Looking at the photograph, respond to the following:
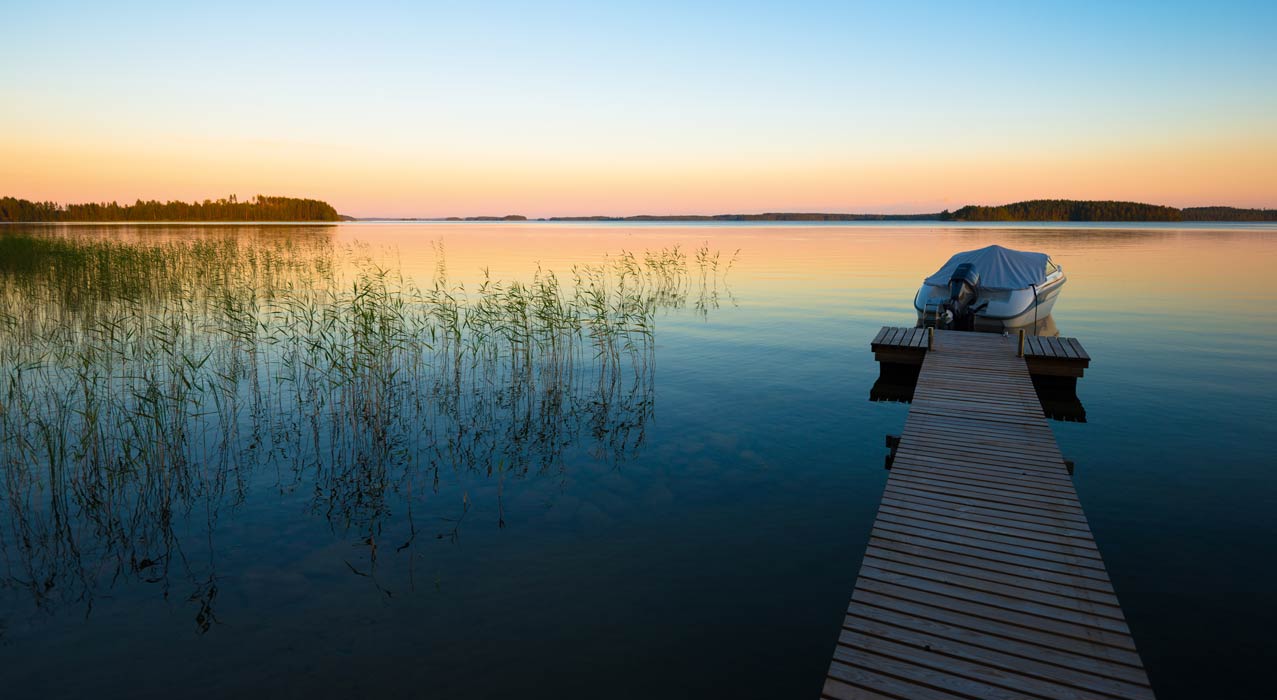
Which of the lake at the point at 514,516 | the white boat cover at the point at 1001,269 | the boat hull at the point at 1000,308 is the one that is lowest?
the lake at the point at 514,516

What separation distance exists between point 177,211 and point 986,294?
133m

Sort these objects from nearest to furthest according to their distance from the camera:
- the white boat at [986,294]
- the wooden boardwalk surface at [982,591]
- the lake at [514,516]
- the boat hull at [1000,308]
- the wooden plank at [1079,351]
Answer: the wooden boardwalk surface at [982,591]
the lake at [514,516]
the wooden plank at [1079,351]
the white boat at [986,294]
the boat hull at [1000,308]

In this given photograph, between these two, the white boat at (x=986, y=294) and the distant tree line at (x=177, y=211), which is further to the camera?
the distant tree line at (x=177, y=211)

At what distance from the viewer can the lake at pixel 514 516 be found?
16.0 feet

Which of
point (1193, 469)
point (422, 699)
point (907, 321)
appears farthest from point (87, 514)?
point (907, 321)

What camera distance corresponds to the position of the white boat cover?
17.2 metres

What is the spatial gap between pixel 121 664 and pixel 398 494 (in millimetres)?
3036

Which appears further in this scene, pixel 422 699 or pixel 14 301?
pixel 14 301

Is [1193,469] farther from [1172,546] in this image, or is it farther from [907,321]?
[907,321]

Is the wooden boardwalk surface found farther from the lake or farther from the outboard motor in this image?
the outboard motor

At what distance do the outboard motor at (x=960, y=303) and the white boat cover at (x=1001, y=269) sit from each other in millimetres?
459

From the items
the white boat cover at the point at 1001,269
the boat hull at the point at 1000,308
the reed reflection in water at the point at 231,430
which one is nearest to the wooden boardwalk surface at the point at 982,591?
the reed reflection in water at the point at 231,430

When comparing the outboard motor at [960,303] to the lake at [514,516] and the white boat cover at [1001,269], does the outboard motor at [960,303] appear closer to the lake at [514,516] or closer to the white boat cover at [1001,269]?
the white boat cover at [1001,269]

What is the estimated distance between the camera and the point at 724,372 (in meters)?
13.6
